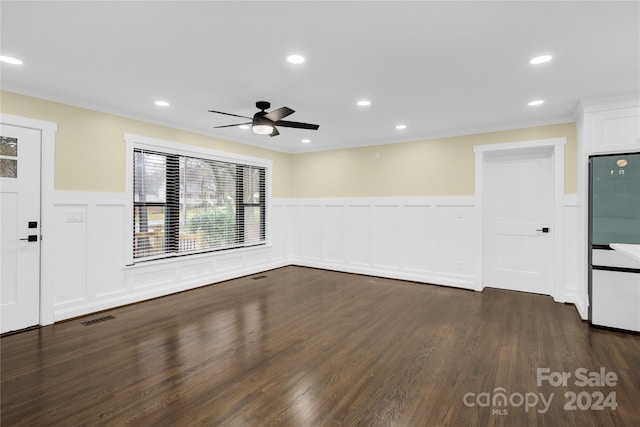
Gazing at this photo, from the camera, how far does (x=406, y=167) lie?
19.7 ft

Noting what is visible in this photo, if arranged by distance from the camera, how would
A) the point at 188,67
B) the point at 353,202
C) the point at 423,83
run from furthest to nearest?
the point at 353,202 < the point at 423,83 < the point at 188,67

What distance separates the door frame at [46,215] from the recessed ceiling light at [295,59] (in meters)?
3.00

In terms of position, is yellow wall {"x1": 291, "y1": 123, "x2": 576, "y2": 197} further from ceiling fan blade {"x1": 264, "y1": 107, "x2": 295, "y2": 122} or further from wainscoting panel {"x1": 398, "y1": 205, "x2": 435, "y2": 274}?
ceiling fan blade {"x1": 264, "y1": 107, "x2": 295, "y2": 122}

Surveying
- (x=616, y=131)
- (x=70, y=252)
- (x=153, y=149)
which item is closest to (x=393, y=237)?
(x=616, y=131)

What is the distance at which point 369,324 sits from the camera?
3797 mm

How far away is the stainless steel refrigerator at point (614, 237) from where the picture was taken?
3.58 meters

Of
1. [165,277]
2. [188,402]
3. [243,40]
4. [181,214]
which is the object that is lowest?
[188,402]

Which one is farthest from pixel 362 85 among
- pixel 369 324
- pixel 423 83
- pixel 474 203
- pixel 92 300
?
pixel 92 300

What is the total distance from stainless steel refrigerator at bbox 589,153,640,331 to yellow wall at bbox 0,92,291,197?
5.81 metres

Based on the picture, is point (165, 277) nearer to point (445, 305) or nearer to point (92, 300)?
point (92, 300)

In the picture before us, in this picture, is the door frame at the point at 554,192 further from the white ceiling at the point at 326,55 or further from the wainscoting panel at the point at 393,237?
the white ceiling at the point at 326,55

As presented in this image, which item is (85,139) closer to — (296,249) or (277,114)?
(277,114)

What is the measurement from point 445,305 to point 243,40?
4041mm

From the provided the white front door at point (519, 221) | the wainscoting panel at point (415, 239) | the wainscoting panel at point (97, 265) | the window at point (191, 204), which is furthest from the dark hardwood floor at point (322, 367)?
the wainscoting panel at point (415, 239)
